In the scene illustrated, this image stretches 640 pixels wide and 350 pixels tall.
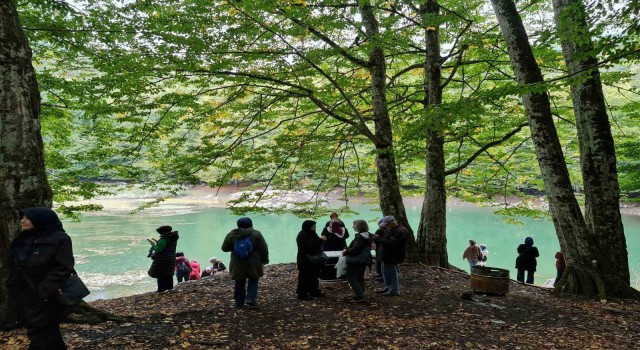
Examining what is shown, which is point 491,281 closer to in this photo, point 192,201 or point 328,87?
point 328,87

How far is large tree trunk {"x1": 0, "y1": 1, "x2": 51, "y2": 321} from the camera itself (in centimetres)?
364

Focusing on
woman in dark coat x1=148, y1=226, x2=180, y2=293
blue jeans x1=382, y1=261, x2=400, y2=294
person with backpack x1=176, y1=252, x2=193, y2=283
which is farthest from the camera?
person with backpack x1=176, y1=252, x2=193, y2=283

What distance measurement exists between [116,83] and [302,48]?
11.3 ft

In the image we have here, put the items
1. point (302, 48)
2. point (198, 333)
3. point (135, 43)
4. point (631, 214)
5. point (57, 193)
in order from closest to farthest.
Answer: point (198, 333)
point (135, 43)
point (302, 48)
point (57, 193)
point (631, 214)

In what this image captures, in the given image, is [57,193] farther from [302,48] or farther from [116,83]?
[302,48]

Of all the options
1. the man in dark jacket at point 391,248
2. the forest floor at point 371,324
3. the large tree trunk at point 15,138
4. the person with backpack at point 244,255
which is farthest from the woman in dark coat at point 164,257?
the man in dark jacket at point 391,248

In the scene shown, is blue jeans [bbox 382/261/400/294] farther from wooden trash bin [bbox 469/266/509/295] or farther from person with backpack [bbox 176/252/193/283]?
person with backpack [bbox 176/252/193/283]

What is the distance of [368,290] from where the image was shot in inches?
261

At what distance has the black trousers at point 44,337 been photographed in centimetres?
285

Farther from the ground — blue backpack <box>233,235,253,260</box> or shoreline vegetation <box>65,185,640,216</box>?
blue backpack <box>233,235,253,260</box>

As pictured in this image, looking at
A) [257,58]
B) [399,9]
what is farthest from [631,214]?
[257,58]

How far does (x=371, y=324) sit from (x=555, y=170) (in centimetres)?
394

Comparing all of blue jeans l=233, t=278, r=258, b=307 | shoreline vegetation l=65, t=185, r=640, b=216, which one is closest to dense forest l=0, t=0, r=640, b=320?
blue jeans l=233, t=278, r=258, b=307

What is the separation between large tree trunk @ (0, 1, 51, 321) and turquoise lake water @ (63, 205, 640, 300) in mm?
12725
